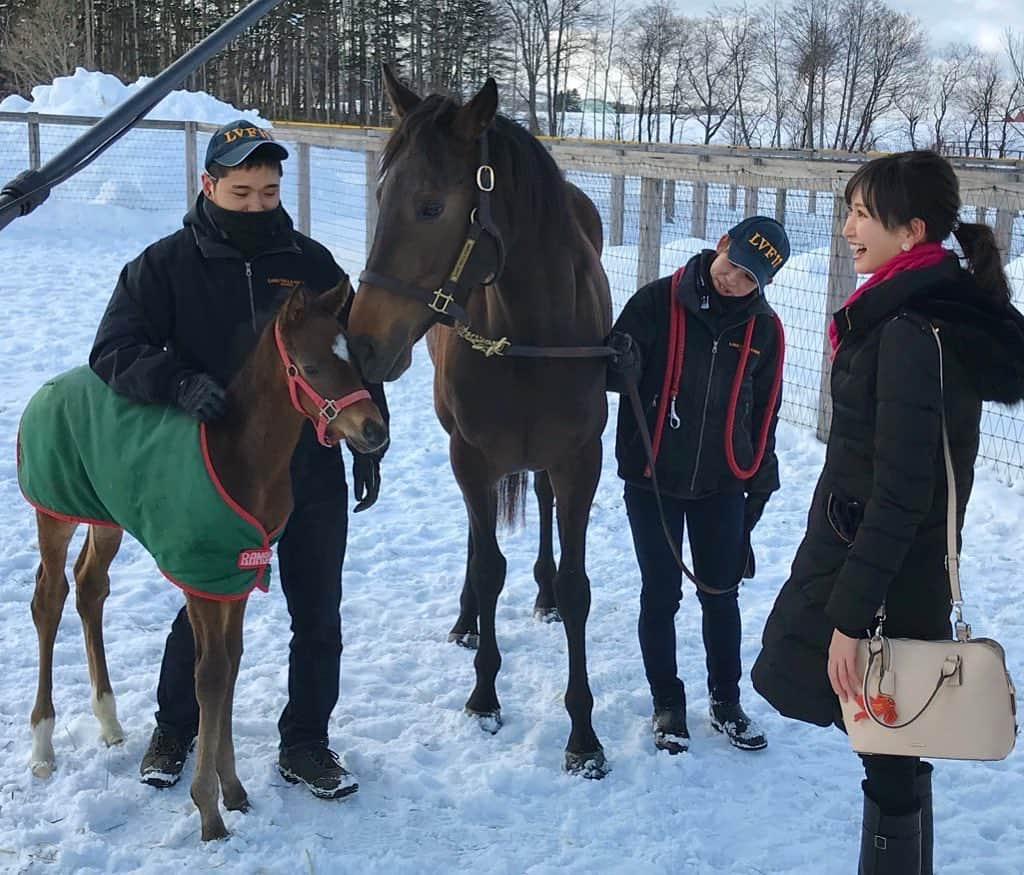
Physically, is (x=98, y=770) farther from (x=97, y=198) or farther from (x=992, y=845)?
(x=97, y=198)

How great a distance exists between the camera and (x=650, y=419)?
3266 millimetres

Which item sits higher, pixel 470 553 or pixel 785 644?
Result: pixel 785 644

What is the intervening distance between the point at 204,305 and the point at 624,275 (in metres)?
7.28

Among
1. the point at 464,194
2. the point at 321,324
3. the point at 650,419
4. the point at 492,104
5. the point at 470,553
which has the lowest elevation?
the point at 470,553

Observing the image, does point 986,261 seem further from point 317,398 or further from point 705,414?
point 317,398

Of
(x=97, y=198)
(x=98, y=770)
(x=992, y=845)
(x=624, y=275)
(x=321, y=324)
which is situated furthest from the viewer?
(x=97, y=198)

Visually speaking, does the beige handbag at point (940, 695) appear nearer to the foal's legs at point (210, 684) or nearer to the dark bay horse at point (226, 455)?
the dark bay horse at point (226, 455)

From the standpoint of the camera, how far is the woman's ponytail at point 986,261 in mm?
1860

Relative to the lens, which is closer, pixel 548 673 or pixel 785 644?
pixel 785 644

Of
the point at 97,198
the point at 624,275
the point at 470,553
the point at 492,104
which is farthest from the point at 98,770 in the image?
the point at 97,198

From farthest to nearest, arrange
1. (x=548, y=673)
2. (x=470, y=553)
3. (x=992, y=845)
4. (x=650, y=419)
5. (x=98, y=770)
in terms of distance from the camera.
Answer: (x=470, y=553) → (x=548, y=673) → (x=650, y=419) → (x=98, y=770) → (x=992, y=845)

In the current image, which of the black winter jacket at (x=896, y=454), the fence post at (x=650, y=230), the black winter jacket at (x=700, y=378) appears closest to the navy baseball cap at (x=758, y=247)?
the black winter jacket at (x=700, y=378)

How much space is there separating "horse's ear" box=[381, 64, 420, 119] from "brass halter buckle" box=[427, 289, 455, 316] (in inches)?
21.9

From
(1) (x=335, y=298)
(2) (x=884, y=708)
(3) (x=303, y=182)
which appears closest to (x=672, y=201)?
(3) (x=303, y=182)
